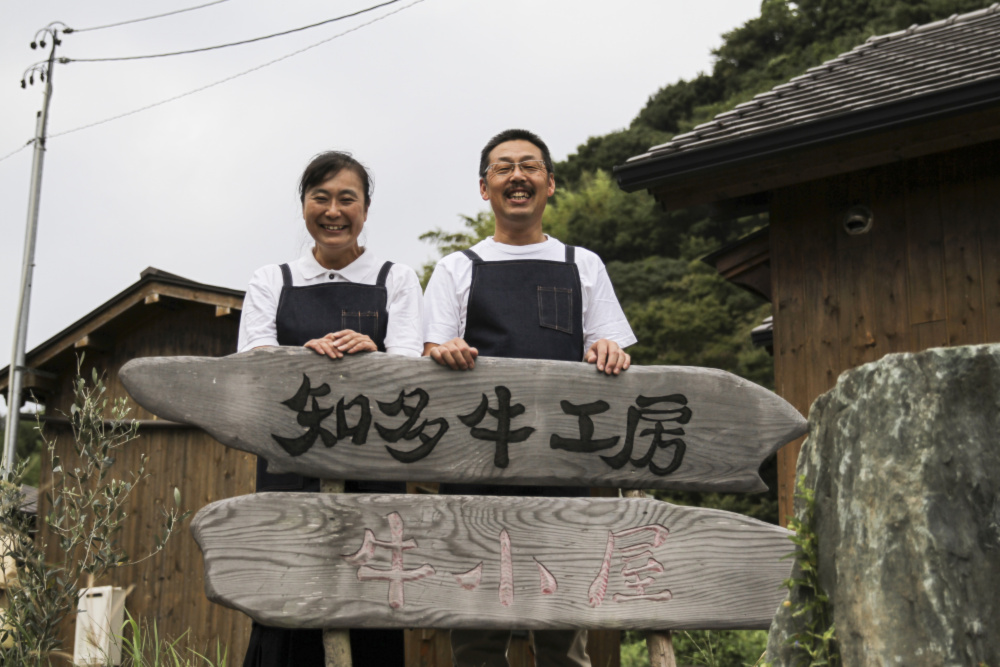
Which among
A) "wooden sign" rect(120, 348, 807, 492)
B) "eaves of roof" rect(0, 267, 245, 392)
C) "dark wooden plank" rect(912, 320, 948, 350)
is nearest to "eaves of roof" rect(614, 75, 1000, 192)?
"dark wooden plank" rect(912, 320, 948, 350)

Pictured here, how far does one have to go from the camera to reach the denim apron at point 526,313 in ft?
11.1

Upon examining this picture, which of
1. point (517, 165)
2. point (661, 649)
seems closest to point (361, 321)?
point (517, 165)

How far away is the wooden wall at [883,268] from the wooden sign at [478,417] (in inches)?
134

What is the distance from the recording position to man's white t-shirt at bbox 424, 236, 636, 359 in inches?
134

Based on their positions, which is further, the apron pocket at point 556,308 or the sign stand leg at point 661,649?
the apron pocket at point 556,308

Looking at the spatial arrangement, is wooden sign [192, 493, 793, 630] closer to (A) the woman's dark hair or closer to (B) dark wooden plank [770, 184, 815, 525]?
(A) the woman's dark hair

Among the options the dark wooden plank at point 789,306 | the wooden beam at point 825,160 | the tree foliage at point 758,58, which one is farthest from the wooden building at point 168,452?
the tree foliage at point 758,58

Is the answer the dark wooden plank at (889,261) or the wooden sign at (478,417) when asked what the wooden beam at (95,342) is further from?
the dark wooden plank at (889,261)

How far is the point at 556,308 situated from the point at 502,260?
30 centimetres

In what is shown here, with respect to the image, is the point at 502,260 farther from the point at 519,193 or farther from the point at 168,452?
the point at 168,452

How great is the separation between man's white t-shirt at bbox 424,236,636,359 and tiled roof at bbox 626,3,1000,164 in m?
2.78

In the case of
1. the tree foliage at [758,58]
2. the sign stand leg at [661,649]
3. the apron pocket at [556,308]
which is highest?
the tree foliage at [758,58]

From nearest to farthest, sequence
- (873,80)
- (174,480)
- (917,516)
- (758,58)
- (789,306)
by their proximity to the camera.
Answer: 1. (917,516)
2. (789,306)
3. (873,80)
4. (174,480)
5. (758,58)

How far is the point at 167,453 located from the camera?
888cm
